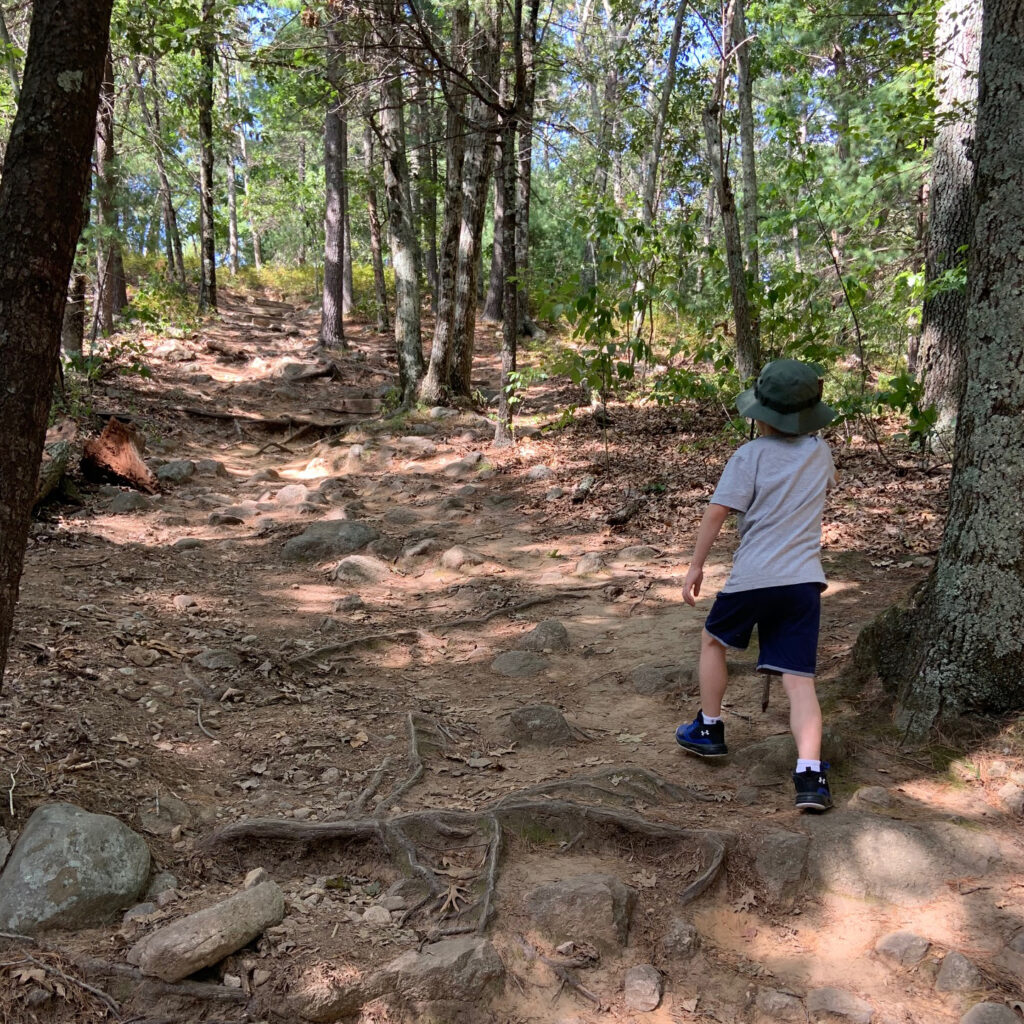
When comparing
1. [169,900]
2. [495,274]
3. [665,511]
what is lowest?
[169,900]

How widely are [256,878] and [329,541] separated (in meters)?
4.64

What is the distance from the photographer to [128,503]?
8094 millimetres

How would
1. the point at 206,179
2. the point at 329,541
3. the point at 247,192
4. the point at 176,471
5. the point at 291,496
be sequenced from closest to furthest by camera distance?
1. the point at 329,541
2. the point at 291,496
3. the point at 176,471
4. the point at 206,179
5. the point at 247,192

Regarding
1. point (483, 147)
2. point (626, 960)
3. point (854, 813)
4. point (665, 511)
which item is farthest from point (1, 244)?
point (483, 147)

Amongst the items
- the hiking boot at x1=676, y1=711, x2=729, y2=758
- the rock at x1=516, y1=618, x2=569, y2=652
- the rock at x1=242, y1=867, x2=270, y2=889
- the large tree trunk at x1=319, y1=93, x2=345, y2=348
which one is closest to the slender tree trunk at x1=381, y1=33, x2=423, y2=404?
the large tree trunk at x1=319, y1=93, x2=345, y2=348

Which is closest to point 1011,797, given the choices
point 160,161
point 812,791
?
point 812,791

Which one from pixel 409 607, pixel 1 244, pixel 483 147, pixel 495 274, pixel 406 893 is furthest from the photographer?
pixel 495 274

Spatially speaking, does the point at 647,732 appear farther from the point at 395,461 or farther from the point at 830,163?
the point at 830,163

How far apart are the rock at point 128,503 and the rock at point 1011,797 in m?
7.61

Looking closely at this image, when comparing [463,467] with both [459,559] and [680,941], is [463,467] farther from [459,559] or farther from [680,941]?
[680,941]

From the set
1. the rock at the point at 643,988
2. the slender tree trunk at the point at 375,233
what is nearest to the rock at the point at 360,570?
the rock at the point at 643,988

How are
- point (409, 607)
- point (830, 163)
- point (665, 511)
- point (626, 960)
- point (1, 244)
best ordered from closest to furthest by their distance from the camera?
point (1, 244) < point (626, 960) < point (409, 607) < point (665, 511) < point (830, 163)

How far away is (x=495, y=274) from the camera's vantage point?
2028 cm

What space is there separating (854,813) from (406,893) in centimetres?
169
